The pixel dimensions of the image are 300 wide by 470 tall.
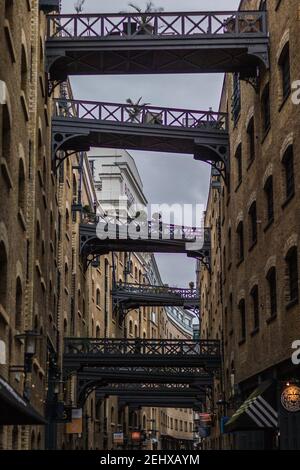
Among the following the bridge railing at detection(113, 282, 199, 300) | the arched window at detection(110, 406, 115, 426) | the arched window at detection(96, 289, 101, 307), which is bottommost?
the arched window at detection(110, 406, 115, 426)

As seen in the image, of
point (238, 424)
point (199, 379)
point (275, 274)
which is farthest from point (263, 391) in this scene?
point (199, 379)

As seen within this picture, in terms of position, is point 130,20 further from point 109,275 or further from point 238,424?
point 109,275

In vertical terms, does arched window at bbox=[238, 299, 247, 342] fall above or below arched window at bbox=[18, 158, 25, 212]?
below

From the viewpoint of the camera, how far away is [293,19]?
21.1 m

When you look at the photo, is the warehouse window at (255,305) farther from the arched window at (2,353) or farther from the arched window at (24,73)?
the arched window at (2,353)

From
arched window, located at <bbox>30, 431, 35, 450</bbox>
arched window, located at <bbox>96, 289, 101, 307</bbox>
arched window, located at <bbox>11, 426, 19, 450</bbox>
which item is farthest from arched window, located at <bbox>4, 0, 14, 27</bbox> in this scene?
arched window, located at <bbox>96, 289, 101, 307</bbox>

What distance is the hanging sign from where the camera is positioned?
19938 mm

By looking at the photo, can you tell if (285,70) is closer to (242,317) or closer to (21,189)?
(21,189)

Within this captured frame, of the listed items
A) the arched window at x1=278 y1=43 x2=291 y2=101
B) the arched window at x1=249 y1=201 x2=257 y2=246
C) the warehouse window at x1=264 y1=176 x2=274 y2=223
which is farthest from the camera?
the arched window at x1=249 y1=201 x2=257 y2=246

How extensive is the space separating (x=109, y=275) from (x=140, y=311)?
58.0 ft

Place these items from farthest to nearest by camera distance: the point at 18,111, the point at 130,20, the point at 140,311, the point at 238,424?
the point at 140,311, the point at 130,20, the point at 238,424, the point at 18,111

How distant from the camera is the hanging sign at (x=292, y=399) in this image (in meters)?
19.9

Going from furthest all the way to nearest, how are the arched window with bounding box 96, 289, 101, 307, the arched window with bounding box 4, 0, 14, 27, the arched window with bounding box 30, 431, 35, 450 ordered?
the arched window with bounding box 96, 289, 101, 307 → the arched window with bounding box 30, 431, 35, 450 → the arched window with bounding box 4, 0, 14, 27

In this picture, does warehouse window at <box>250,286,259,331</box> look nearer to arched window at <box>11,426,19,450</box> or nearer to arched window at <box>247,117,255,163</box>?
arched window at <box>247,117,255,163</box>
